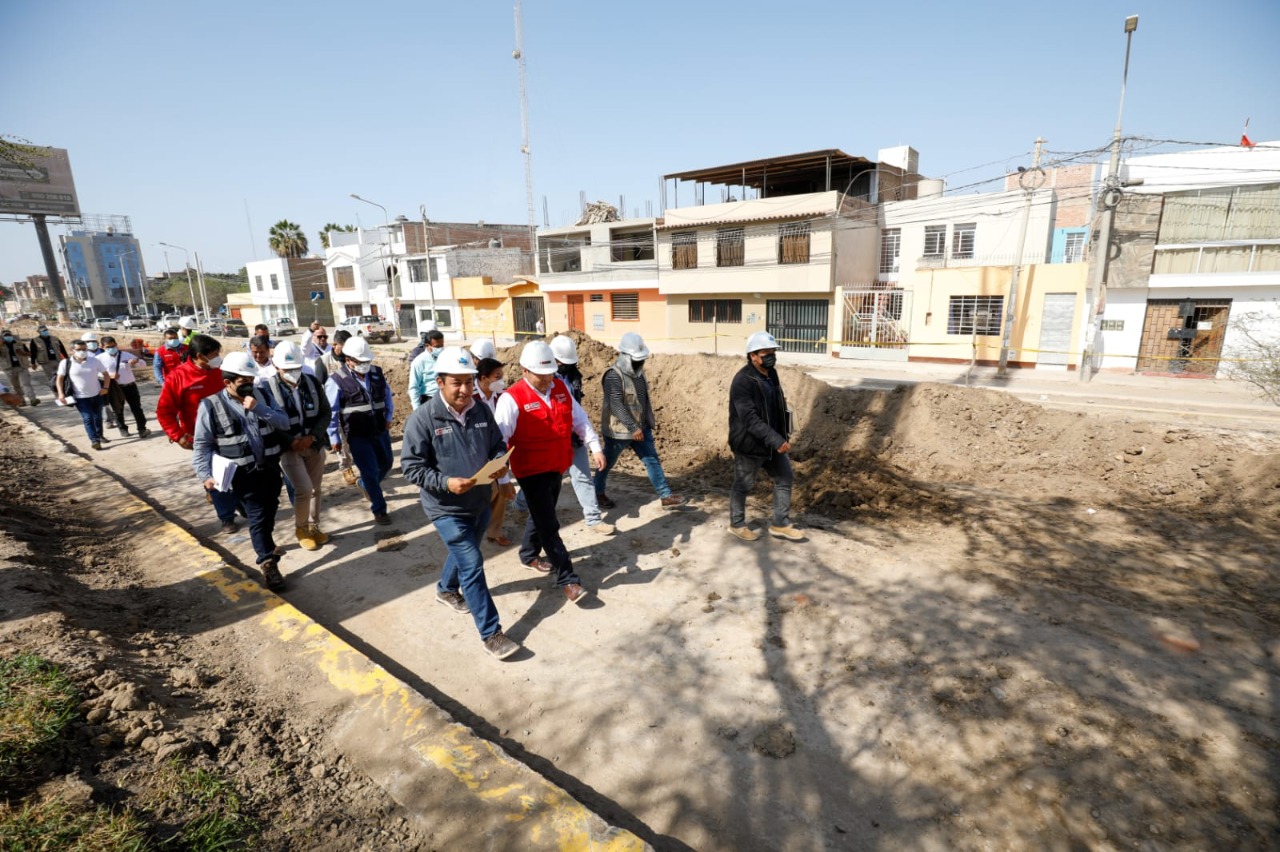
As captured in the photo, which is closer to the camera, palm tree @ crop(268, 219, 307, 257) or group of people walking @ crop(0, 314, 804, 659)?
group of people walking @ crop(0, 314, 804, 659)

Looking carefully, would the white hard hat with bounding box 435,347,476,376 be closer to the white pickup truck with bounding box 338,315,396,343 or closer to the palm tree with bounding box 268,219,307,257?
the white pickup truck with bounding box 338,315,396,343

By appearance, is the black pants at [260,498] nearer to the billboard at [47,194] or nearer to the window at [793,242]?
the window at [793,242]

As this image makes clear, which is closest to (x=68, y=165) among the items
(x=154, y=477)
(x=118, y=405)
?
(x=118, y=405)

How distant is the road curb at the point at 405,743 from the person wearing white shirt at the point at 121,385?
7935mm

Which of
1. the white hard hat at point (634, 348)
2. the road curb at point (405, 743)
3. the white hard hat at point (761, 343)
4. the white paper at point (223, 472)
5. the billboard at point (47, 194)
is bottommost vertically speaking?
the road curb at point (405, 743)

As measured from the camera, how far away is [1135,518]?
20.7 ft

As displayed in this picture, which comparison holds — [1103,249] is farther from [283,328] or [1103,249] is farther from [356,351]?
[283,328]

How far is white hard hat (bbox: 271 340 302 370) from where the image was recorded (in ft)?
17.6

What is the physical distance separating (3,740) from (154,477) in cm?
717

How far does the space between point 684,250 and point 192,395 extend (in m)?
22.6

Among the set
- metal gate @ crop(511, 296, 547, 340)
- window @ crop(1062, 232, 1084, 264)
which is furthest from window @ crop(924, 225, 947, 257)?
metal gate @ crop(511, 296, 547, 340)

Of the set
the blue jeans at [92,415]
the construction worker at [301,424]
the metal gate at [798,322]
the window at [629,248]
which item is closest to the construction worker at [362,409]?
the construction worker at [301,424]

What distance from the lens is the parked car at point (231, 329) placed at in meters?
40.0

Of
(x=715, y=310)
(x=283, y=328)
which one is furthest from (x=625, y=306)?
(x=283, y=328)
